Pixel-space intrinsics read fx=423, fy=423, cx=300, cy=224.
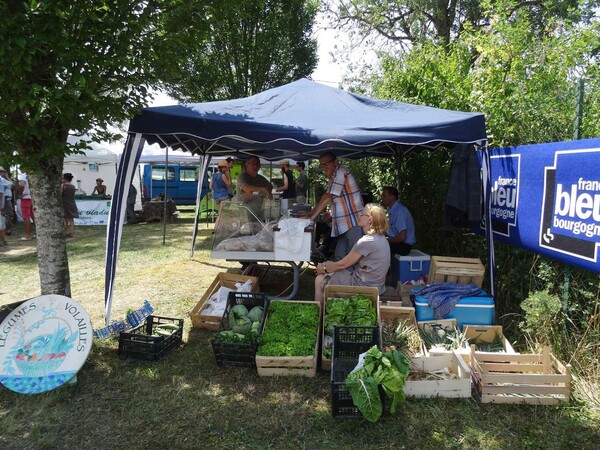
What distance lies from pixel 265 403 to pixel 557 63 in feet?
17.5

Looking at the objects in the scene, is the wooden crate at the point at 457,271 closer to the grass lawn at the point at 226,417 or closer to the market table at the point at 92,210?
the grass lawn at the point at 226,417

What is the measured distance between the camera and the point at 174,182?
20.5 metres

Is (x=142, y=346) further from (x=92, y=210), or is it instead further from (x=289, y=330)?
(x=92, y=210)

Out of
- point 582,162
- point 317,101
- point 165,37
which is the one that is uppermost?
point 165,37

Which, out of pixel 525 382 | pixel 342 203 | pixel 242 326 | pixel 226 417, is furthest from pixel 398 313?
pixel 226 417

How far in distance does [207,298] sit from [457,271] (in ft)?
9.52

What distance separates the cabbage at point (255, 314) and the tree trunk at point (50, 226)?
1839 millimetres

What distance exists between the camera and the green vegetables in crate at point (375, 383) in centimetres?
281

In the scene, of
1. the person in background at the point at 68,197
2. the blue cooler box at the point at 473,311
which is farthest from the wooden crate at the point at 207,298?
the person in background at the point at 68,197

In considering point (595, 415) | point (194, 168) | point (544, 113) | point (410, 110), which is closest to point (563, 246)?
point (595, 415)

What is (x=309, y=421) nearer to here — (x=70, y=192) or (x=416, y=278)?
(x=416, y=278)

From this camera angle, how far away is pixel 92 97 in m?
Result: 3.53

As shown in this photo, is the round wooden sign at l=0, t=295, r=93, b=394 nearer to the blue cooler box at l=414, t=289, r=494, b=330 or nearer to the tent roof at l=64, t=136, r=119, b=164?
the blue cooler box at l=414, t=289, r=494, b=330

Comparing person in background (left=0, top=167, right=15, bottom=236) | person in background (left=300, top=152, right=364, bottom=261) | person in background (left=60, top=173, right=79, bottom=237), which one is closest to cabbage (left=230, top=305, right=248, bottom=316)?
person in background (left=300, top=152, right=364, bottom=261)
